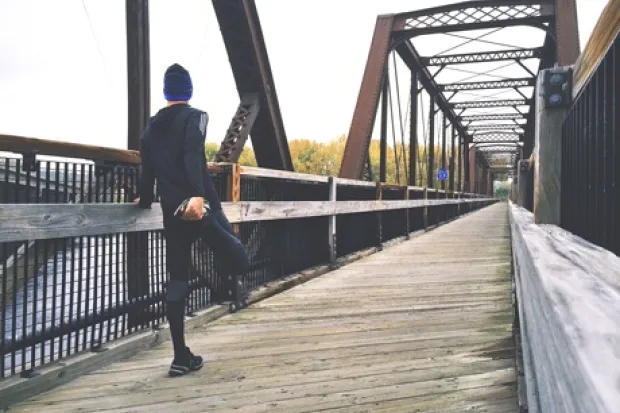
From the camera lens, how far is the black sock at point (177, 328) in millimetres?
2420

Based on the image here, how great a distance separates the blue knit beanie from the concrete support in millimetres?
1692

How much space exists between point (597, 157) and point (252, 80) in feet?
12.3

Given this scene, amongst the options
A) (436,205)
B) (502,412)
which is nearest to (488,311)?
(502,412)

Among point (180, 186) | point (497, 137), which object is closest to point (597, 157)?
point (180, 186)

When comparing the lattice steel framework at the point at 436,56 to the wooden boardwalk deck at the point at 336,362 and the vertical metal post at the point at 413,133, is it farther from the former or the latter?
the wooden boardwalk deck at the point at 336,362

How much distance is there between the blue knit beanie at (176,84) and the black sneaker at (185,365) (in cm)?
120

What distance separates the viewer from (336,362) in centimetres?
259

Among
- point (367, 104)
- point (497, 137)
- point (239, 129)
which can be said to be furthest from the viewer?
point (497, 137)

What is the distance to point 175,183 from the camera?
96.0 inches

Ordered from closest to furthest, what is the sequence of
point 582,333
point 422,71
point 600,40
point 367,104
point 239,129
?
point 582,333
point 600,40
point 239,129
point 367,104
point 422,71

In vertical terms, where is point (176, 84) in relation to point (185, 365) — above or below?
above

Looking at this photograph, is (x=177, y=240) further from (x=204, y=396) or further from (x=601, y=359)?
(x=601, y=359)

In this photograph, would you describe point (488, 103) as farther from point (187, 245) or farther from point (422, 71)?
point (187, 245)

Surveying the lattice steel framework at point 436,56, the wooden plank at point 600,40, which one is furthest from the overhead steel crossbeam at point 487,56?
the wooden plank at point 600,40
